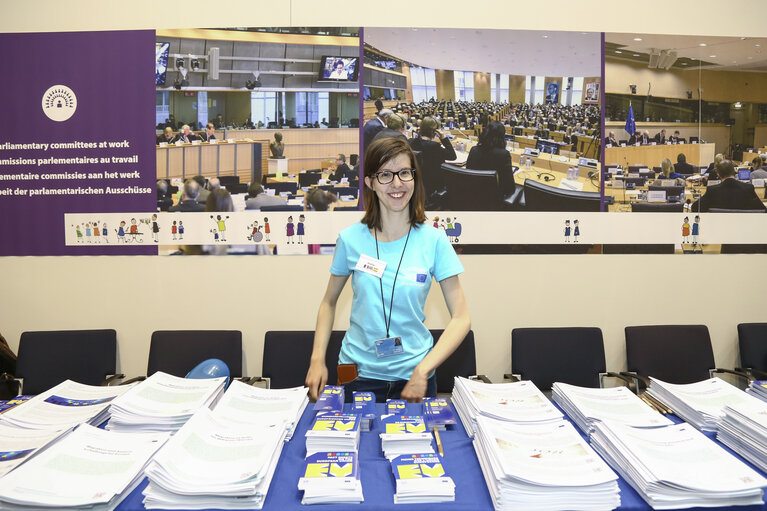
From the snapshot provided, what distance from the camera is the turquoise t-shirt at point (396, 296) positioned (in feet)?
6.65

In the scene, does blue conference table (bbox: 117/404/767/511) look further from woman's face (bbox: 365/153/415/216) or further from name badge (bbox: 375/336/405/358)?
woman's face (bbox: 365/153/415/216)

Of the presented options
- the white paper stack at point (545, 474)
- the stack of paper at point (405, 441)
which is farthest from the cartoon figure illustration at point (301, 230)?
the white paper stack at point (545, 474)

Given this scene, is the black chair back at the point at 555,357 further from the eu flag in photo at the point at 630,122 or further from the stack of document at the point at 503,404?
the eu flag in photo at the point at 630,122

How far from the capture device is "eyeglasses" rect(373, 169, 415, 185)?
195 cm

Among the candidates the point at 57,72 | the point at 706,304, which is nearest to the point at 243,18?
the point at 57,72

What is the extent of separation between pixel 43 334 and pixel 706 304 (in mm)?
4198

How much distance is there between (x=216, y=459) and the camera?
1.46m

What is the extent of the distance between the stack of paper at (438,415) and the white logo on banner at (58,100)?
2.99 metres

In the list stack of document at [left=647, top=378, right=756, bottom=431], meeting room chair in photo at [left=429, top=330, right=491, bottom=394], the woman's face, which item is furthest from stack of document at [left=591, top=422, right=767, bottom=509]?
meeting room chair in photo at [left=429, top=330, right=491, bottom=394]

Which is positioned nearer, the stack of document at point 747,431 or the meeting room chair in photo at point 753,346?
the stack of document at point 747,431

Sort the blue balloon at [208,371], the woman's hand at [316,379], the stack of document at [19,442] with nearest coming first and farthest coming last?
1. the stack of document at [19,442]
2. the woman's hand at [316,379]
3. the blue balloon at [208,371]

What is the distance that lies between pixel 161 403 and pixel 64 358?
6.04 ft

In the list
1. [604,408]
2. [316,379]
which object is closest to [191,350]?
[316,379]

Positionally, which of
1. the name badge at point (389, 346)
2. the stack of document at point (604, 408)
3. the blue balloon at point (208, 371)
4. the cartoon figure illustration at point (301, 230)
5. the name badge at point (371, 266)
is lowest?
the blue balloon at point (208, 371)
